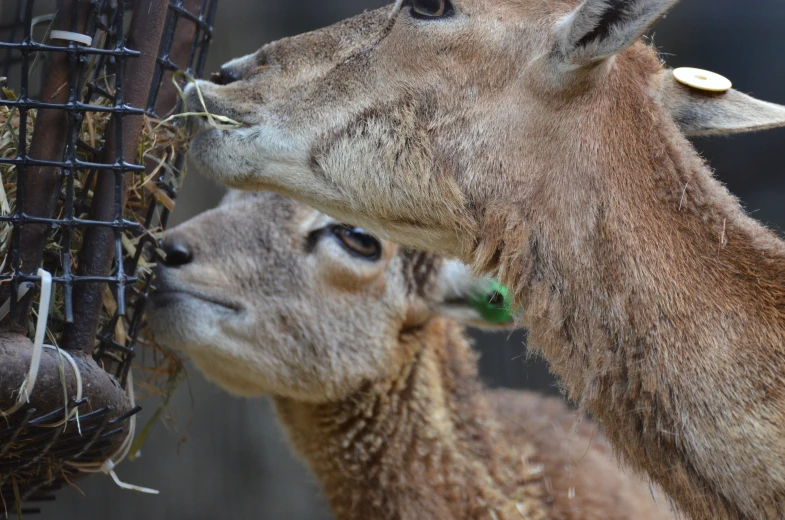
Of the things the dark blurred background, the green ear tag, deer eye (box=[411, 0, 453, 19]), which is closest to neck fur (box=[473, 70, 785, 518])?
deer eye (box=[411, 0, 453, 19])

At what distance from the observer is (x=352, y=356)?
Result: 138 inches

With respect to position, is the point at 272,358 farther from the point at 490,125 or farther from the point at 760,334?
the point at 760,334

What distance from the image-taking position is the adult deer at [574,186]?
210 cm

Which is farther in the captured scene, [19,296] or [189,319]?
[189,319]

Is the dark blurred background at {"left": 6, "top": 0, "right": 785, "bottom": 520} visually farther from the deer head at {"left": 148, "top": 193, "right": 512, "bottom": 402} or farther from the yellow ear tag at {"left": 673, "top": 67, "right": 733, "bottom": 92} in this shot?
the yellow ear tag at {"left": 673, "top": 67, "right": 733, "bottom": 92}

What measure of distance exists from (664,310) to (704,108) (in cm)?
84

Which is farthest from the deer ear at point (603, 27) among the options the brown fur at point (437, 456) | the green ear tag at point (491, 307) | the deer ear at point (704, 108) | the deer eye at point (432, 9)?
the brown fur at point (437, 456)

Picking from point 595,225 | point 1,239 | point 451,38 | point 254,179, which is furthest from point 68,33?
point 595,225

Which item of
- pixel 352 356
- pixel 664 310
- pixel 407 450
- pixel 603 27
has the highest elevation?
pixel 603 27

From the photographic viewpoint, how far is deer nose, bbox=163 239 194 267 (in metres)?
3.33

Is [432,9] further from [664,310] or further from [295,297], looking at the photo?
[295,297]

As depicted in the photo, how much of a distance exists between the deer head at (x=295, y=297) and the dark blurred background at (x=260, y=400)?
2.69 m

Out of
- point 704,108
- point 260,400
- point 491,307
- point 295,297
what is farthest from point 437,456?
point 260,400

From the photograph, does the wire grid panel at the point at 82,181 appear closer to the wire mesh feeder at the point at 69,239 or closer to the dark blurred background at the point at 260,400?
the wire mesh feeder at the point at 69,239
